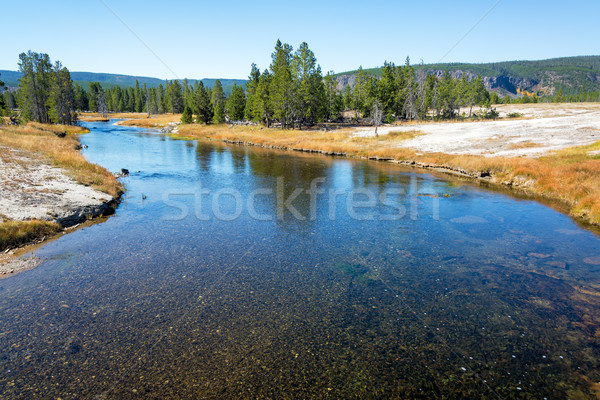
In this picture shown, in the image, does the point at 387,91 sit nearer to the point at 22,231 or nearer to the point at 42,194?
the point at 42,194

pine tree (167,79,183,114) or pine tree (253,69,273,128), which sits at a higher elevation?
pine tree (167,79,183,114)

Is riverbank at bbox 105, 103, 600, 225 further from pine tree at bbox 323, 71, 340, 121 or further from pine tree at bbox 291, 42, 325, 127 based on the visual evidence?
pine tree at bbox 323, 71, 340, 121

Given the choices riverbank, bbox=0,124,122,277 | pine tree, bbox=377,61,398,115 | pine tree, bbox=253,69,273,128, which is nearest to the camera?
riverbank, bbox=0,124,122,277

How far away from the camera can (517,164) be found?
31.9 meters

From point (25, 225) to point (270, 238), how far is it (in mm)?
11634

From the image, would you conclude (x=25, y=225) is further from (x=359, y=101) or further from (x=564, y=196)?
(x=359, y=101)

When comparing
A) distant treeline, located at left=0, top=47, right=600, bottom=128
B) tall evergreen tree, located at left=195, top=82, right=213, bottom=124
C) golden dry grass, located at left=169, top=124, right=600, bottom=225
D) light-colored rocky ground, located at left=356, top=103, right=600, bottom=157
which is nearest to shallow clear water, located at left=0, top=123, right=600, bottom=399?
golden dry grass, located at left=169, top=124, right=600, bottom=225

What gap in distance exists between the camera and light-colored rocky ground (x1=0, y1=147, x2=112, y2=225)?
651 inches

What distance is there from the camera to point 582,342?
910 centimetres

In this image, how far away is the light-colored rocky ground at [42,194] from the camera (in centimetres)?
1655

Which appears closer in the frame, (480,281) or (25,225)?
(480,281)

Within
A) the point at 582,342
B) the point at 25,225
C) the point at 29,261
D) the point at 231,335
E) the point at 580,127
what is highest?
the point at 580,127

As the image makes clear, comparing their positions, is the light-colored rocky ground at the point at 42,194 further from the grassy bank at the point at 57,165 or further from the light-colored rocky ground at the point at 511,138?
the light-colored rocky ground at the point at 511,138

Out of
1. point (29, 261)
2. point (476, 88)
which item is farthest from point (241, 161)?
point (476, 88)
